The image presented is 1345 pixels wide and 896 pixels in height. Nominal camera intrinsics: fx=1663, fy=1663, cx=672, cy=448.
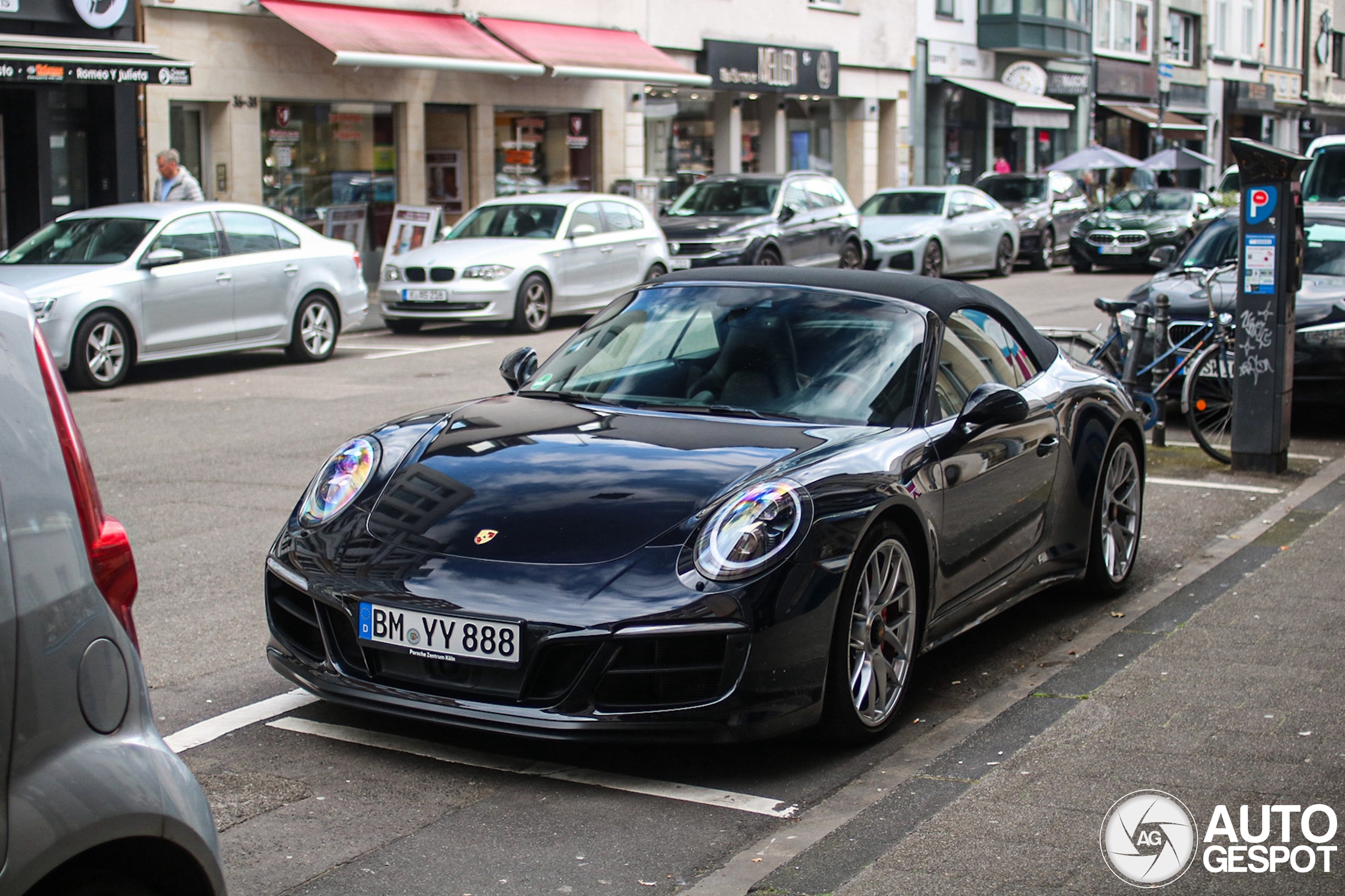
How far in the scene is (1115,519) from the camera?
6.87m

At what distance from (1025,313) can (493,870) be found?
56.8ft

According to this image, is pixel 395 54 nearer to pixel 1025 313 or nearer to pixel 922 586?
pixel 1025 313

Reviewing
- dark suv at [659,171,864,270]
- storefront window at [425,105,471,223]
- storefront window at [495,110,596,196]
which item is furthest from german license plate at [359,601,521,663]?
storefront window at [495,110,596,196]

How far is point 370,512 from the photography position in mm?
4914

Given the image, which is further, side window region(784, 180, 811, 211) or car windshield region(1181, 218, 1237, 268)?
side window region(784, 180, 811, 211)

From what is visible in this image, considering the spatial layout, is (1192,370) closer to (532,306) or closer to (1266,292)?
(1266,292)

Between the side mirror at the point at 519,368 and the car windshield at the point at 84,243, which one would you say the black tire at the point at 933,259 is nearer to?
the car windshield at the point at 84,243

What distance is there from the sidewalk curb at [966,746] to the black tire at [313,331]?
34.1ft

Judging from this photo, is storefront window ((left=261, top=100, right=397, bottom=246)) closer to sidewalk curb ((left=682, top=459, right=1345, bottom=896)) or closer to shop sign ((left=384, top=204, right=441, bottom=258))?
shop sign ((left=384, top=204, right=441, bottom=258))

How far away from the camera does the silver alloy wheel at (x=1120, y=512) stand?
6.71 m

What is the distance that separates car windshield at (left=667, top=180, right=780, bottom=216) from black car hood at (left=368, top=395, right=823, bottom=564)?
62.0 ft

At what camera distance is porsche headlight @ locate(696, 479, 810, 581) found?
4.48 meters

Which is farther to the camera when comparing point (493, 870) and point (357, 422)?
point (357, 422)

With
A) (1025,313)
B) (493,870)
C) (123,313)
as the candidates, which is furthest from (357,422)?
(1025,313)
